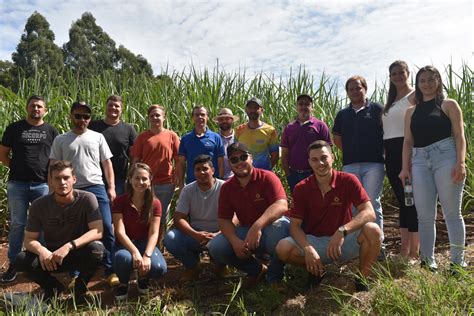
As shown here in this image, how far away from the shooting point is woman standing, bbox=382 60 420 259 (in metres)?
3.19

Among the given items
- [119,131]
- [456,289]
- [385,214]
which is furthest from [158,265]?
[385,214]

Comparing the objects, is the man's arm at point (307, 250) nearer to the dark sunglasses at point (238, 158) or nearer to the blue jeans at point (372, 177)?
the dark sunglasses at point (238, 158)

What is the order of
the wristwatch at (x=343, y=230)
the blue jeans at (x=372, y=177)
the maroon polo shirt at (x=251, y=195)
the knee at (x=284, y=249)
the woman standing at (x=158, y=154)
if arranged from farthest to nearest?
1. the woman standing at (x=158, y=154)
2. the blue jeans at (x=372, y=177)
3. the maroon polo shirt at (x=251, y=195)
4. the knee at (x=284, y=249)
5. the wristwatch at (x=343, y=230)

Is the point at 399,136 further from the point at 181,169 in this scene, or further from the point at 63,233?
the point at 63,233

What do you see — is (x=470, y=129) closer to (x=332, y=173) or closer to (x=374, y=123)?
(x=374, y=123)

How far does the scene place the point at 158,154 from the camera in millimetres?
3779

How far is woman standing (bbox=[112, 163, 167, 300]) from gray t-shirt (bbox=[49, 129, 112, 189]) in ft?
1.40

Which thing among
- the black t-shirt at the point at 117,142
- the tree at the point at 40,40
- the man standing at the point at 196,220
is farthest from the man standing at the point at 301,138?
the tree at the point at 40,40

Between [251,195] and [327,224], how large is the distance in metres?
0.57

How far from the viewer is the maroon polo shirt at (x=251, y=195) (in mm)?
3078

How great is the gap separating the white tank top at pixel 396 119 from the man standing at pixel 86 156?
2188 millimetres

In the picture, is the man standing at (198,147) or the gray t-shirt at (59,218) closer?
the gray t-shirt at (59,218)

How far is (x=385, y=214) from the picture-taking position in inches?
197

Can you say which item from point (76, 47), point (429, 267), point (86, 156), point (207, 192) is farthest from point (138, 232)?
point (76, 47)
